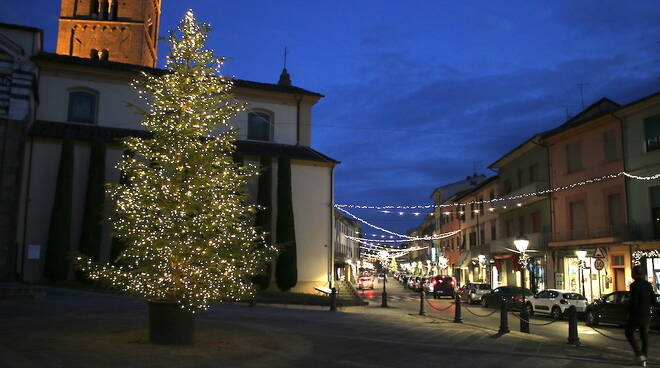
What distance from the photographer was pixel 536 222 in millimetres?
36625

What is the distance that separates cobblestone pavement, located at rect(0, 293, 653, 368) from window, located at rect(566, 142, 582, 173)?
698 inches

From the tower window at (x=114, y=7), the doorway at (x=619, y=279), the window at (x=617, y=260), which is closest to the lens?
the doorway at (x=619, y=279)

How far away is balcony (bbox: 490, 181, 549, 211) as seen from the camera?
34219mm

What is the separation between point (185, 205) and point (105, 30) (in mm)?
40353

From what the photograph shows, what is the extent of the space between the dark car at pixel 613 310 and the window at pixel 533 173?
55.1 feet

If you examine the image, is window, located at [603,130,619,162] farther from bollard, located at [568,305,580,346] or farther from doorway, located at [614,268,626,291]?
bollard, located at [568,305,580,346]

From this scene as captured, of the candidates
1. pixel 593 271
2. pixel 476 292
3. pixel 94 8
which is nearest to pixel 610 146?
pixel 593 271

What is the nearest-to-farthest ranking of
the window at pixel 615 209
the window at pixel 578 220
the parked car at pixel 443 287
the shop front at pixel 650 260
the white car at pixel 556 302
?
the white car at pixel 556 302
the shop front at pixel 650 260
the window at pixel 615 209
the window at pixel 578 220
the parked car at pixel 443 287

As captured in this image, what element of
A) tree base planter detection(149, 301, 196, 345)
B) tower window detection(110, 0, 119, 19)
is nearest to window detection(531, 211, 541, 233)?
tree base planter detection(149, 301, 196, 345)

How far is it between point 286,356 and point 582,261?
22.2m

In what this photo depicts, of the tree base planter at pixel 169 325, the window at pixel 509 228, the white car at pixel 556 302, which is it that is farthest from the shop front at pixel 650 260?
the tree base planter at pixel 169 325

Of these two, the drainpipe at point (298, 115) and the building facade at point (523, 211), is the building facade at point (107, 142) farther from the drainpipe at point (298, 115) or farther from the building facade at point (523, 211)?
the building facade at point (523, 211)

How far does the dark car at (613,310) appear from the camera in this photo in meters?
18.3

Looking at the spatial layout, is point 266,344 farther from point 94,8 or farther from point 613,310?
point 94,8
